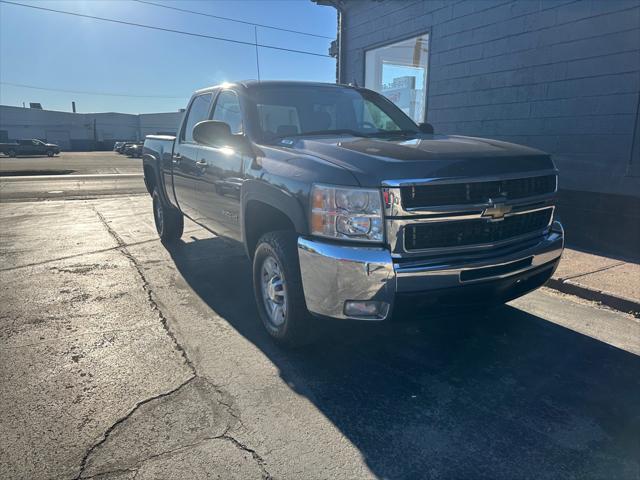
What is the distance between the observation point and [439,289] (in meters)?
2.68

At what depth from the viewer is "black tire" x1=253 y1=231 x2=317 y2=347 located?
9.99 ft

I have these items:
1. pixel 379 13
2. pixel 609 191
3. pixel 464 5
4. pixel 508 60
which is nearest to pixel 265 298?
pixel 609 191

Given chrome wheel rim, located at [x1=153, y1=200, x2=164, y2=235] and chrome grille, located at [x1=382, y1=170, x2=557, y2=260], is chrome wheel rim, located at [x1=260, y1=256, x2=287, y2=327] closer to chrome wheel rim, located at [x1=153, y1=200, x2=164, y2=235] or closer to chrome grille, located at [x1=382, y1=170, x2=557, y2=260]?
chrome grille, located at [x1=382, y1=170, x2=557, y2=260]

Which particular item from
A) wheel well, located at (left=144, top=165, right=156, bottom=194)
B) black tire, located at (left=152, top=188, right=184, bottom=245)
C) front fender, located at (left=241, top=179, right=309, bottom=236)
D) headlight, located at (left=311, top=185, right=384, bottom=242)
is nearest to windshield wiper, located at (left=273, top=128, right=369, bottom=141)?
front fender, located at (left=241, top=179, right=309, bottom=236)

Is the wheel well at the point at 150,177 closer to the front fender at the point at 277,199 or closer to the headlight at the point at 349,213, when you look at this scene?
the front fender at the point at 277,199

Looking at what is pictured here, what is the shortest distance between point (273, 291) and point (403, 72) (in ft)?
25.6

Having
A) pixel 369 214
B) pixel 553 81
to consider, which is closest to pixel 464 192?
pixel 369 214

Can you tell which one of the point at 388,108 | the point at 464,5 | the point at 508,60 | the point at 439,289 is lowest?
the point at 439,289

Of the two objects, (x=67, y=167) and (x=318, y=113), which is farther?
(x=67, y=167)

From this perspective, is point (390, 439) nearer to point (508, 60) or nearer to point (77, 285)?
point (77, 285)

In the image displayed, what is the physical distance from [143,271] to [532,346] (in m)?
4.19

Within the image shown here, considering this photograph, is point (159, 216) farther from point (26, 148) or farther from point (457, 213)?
point (26, 148)

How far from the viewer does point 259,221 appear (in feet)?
12.1

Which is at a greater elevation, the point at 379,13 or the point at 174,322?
the point at 379,13
